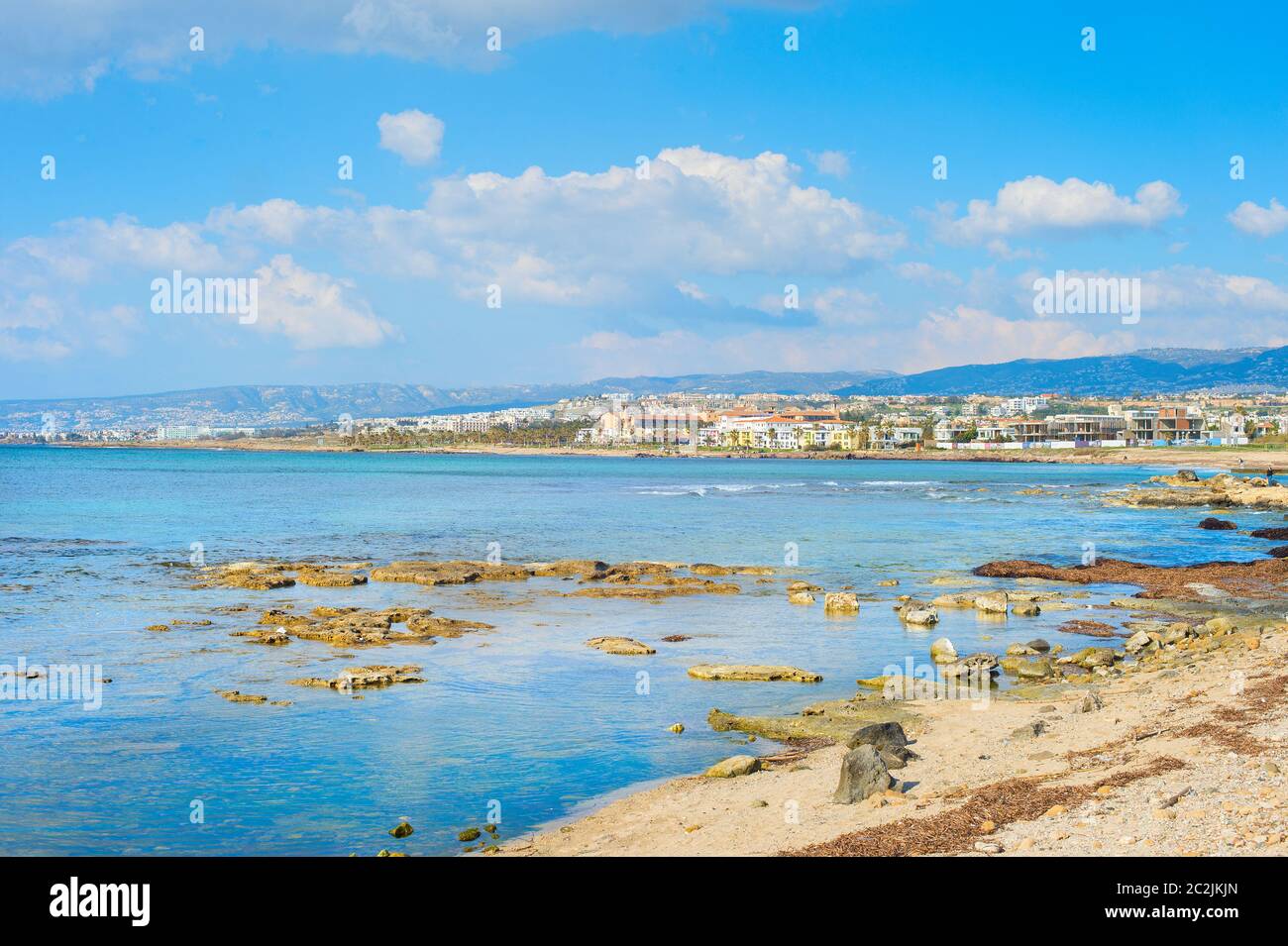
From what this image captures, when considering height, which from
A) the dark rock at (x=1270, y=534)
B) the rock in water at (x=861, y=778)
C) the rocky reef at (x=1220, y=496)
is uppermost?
the rock in water at (x=861, y=778)

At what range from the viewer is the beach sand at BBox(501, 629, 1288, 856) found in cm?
839

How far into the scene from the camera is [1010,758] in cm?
1227

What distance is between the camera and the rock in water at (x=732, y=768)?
41.7 feet

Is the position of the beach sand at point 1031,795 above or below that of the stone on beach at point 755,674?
above

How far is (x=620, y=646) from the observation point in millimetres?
21047

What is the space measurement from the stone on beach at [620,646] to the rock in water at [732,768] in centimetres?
783

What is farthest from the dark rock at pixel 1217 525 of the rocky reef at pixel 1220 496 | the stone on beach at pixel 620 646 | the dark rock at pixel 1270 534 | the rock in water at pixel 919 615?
the stone on beach at pixel 620 646

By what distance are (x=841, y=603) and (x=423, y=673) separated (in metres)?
11.5

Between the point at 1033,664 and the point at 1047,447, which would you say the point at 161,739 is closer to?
the point at 1033,664

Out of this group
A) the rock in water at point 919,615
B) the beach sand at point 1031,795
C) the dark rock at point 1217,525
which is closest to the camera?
the beach sand at point 1031,795

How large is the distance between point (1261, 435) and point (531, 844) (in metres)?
201

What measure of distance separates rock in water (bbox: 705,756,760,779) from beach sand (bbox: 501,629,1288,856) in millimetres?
176

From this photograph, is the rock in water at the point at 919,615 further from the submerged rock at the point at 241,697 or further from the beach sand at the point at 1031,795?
the submerged rock at the point at 241,697

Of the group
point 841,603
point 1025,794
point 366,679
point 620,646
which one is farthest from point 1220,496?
point 1025,794
